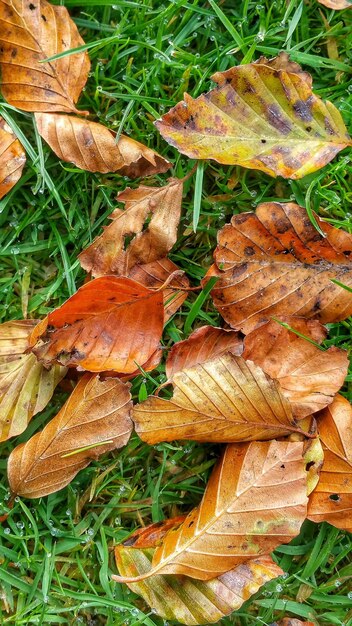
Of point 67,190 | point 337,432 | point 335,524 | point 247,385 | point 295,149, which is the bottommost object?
point 335,524

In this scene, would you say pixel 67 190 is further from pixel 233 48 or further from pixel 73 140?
pixel 233 48

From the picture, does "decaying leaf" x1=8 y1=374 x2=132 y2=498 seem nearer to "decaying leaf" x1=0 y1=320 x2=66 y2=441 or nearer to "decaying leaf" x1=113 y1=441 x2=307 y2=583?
"decaying leaf" x1=0 y1=320 x2=66 y2=441

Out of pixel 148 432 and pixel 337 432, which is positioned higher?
pixel 148 432

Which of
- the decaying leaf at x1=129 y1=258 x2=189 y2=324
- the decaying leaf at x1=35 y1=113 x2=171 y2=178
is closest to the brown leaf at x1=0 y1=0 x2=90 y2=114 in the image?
the decaying leaf at x1=35 y1=113 x2=171 y2=178

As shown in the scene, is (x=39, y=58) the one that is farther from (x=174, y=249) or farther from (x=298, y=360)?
(x=298, y=360)

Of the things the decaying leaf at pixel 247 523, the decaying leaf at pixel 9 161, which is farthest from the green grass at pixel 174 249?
the decaying leaf at pixel 247 523

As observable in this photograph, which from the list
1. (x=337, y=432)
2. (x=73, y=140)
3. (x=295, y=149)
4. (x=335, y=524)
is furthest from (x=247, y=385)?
(x=73, y=140)
